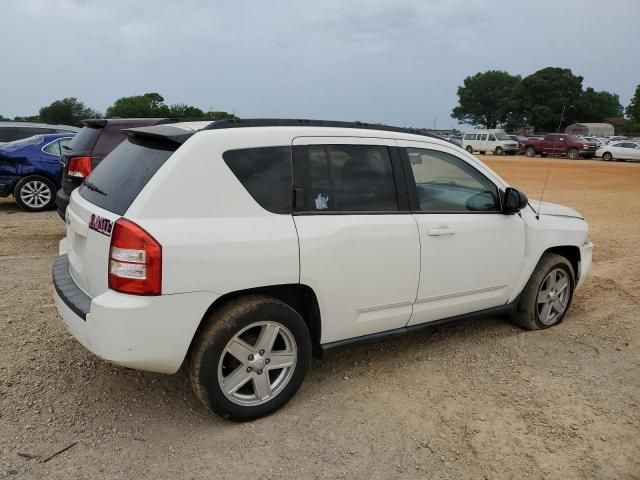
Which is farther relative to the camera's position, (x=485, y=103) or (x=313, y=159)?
(x=485, y=103)

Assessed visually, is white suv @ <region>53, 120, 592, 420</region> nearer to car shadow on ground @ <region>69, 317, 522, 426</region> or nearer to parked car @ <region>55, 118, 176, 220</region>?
car shadow on ground @ <region>69, 317, 522, 426</region>

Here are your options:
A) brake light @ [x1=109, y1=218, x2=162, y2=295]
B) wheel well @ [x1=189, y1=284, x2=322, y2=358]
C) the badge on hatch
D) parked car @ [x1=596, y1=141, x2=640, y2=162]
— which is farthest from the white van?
brake light @ [x1=109, y1=218, x2=162, y2=295]

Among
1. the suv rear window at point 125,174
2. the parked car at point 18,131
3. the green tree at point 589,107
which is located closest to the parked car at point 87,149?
the suv rear window at point 125,174

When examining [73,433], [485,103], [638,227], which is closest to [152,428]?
[73,433]

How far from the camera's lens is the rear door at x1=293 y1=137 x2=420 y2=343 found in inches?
131

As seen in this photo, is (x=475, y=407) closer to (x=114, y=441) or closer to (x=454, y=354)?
(x=454, y=354)

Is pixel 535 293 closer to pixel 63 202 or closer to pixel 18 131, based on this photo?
pixel 63 202

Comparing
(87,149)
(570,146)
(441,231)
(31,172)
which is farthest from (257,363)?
(570,146)

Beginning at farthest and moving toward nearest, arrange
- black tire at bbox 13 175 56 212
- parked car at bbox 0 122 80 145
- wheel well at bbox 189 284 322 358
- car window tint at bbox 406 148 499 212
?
parked car at bbox 0 122 80 145 < black tire at bbox 13 175 56 212 < car window tint at bbox 406 148 499 212 < wheel well at bbox 189 284 322 358

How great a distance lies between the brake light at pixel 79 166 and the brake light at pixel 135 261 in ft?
15.4

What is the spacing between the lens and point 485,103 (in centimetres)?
10288

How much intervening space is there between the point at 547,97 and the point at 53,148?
7936 centimetres

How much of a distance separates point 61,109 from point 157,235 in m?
52.0

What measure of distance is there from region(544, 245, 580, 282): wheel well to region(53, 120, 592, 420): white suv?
0.95 meters
